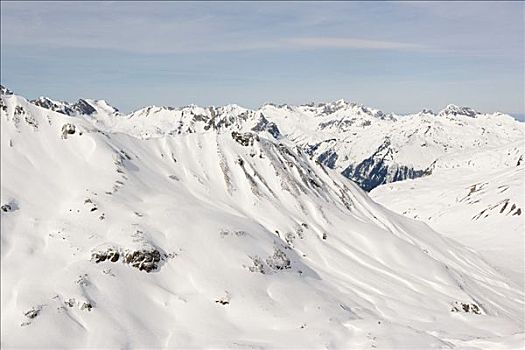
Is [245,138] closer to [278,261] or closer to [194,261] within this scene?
[278,261]

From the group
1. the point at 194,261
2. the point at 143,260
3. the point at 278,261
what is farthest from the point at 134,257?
the point at 278,261

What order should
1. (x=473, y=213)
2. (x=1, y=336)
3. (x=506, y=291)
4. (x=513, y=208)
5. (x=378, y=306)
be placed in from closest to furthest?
(x=1, y=336)
(x=378, y=306)
(x=506, y=291)
(x=513, y=208)
(x=473, y=213)

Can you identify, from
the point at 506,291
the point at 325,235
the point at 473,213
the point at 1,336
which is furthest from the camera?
the point at 473,213

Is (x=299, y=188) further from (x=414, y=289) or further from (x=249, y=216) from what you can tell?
(x=414, y=289)

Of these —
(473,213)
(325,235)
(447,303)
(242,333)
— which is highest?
(242,333)

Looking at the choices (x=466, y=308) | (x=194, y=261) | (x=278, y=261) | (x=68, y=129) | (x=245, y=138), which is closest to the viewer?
(x=194, y=261)

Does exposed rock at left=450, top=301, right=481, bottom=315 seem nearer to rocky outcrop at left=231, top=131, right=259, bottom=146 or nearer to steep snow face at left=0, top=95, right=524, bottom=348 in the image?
steep snow face at left=0, top=95, right=524, bottom=348

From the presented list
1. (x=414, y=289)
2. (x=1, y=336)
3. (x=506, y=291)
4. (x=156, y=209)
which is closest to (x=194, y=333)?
(x=1, y=336)

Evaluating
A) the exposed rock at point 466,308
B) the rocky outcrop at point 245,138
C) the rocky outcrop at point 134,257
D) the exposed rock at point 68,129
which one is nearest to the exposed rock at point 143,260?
the rocky outcrop at point 134,257

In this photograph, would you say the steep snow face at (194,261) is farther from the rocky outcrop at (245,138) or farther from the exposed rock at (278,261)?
the rocky outcrop at (245,138)
